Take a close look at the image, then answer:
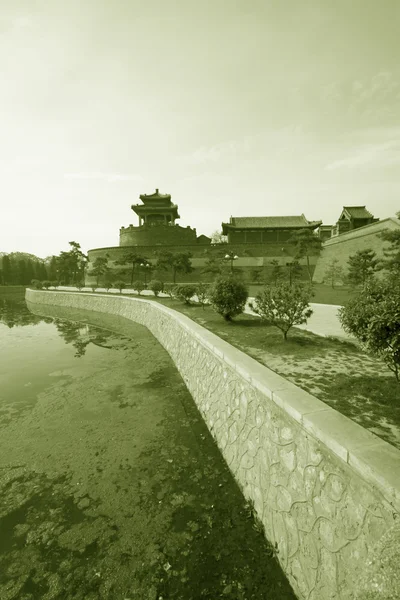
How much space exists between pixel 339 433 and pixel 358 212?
1725 inches


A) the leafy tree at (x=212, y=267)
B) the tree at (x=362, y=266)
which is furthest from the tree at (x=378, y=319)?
the leafy tree at (x=212, y=267)

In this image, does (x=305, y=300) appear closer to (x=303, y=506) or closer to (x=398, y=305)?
(x=398, y=305)

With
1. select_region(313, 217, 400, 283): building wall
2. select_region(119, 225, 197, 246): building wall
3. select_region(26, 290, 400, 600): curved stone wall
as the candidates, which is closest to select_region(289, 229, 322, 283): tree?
select_region(313, 217, 400, 283): building wall

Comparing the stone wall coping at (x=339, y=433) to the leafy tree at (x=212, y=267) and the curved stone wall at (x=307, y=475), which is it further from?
the leafy tree at (x=212, y=267)

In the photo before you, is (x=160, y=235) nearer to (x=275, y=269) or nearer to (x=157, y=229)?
(x=157, y=229)

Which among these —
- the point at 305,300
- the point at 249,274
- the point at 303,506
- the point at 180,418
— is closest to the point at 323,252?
the point at 249,274

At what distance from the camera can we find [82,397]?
7.33 m

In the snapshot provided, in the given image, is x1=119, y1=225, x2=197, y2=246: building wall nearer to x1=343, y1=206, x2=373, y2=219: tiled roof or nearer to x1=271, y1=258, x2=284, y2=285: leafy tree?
x1=271, y1=258, x2=284, y2=285: leafy tree

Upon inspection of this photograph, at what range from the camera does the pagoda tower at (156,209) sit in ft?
137

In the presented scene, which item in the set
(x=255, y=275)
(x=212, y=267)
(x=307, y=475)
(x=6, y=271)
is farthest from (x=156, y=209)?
(x=307, y=475)

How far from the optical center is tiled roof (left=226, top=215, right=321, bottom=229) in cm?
3931

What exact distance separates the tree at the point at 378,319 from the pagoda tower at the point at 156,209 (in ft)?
128

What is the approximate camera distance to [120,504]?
12.7ft

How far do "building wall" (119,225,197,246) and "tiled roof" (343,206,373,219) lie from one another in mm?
22337
